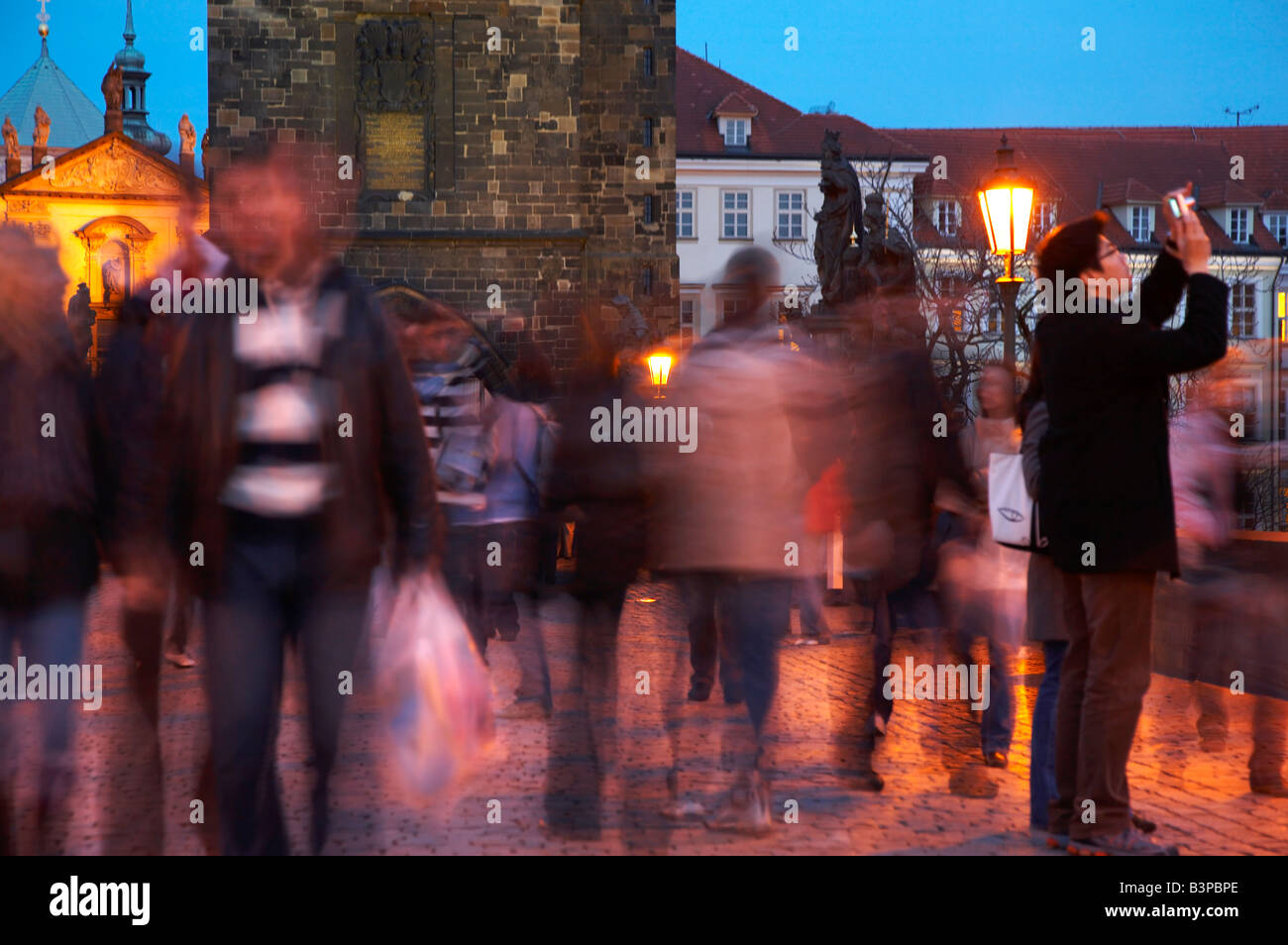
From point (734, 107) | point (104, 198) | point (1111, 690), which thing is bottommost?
point (1111, 690)

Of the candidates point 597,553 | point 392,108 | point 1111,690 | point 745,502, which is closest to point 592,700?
point 597,553

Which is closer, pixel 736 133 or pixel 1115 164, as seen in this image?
pixel 736 133

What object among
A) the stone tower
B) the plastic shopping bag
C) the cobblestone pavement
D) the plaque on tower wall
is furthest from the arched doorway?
the plastic shopping bag

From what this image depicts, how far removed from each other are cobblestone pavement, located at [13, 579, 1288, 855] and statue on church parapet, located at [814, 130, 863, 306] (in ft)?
21.6

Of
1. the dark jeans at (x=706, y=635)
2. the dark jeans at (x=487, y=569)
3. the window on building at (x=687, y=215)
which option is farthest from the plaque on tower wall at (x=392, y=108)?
the window on building at (x=687, y=215)

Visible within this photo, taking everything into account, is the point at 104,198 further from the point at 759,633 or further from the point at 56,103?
the point at 759,633

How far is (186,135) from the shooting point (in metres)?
77.9

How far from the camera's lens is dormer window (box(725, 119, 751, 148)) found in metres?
51.8

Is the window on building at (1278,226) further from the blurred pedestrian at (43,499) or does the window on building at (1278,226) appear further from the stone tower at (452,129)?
the blurred pedestrian at (43,499)

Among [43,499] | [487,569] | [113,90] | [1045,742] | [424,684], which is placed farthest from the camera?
[113,90]

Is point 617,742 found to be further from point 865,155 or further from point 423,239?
point 865,155

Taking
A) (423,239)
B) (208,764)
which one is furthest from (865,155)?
(208,764)

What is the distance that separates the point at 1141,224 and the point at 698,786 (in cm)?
5096
